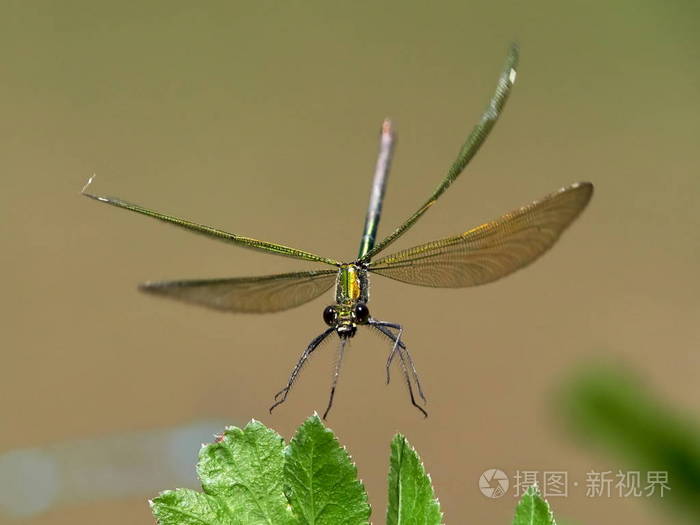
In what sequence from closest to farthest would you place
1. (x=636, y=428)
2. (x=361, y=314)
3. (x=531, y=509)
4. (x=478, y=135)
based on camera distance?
(x=531, y=509) < (x=361, y=314) < (x=478, y=135) < (x=636, y=428)

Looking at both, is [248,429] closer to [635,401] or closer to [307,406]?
[635,401]

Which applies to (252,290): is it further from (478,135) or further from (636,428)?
(636,428)

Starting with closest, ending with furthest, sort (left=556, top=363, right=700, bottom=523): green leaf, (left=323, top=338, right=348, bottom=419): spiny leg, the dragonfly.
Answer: (left=323, top=338, right=348, bottom=419): spiny leg → the dragonfly → (left=556, top=363, right=700, bottom=523): green leaf

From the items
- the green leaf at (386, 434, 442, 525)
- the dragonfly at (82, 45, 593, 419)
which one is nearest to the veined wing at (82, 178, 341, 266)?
the dragonfly at (82, 45, 593, 419)

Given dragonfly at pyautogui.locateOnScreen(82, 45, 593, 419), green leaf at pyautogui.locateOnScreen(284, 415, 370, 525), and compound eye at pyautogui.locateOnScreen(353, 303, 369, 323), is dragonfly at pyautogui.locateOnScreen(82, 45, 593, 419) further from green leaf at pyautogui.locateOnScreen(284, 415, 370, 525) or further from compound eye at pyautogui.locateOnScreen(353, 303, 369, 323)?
green leaf at pyautogui.locateOnScreen(284, 415, 370, 525)

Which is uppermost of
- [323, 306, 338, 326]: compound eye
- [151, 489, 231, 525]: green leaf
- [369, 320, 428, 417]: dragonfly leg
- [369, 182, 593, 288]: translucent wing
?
[369, 182, 593, 288]: translucent wing

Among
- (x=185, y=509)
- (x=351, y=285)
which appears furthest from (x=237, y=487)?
(x=351, y=285)
